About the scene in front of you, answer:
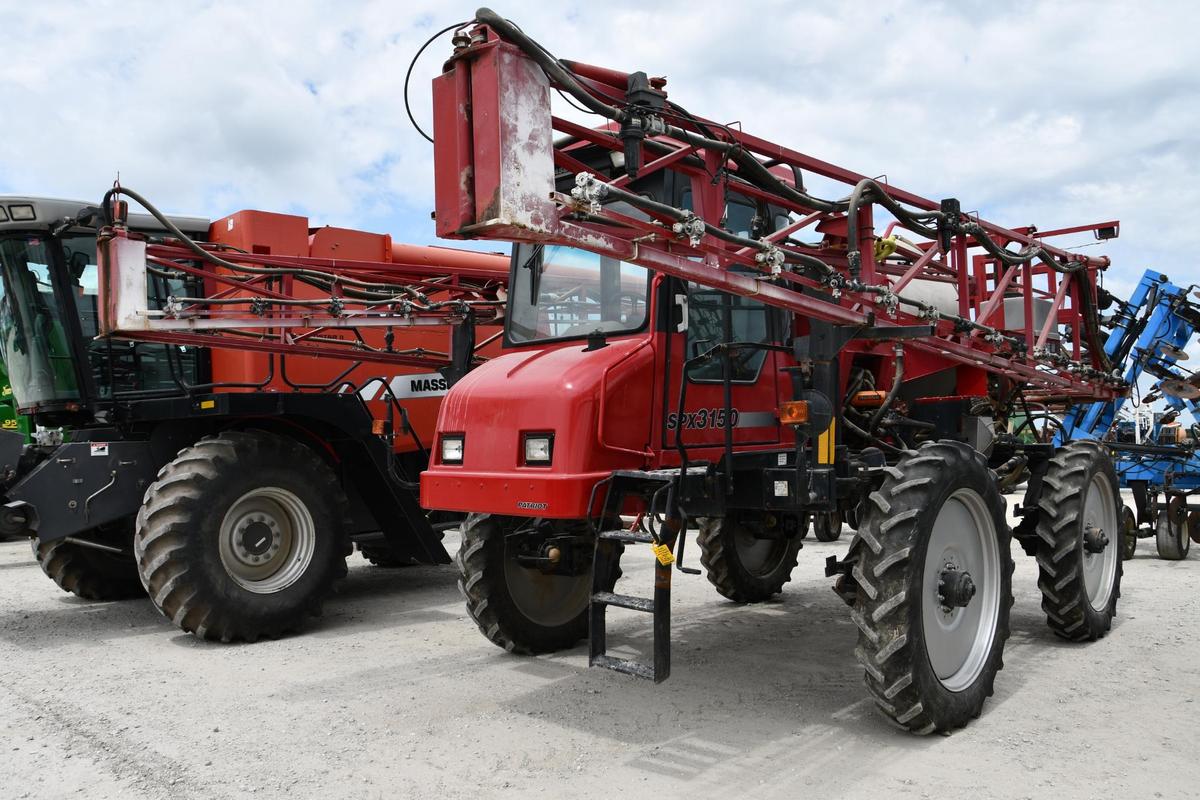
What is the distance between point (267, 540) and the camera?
7.05 meters

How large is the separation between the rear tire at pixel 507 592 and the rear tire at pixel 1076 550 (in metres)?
2.87

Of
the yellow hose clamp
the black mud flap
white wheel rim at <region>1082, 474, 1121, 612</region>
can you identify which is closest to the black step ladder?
the yellow hose clamp

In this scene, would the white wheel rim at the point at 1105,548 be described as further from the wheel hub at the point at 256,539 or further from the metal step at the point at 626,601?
the wheel hub at the point at 256,539

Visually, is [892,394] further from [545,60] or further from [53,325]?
[53,325]

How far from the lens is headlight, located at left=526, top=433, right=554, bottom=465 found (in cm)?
468

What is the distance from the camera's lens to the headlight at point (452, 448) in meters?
5.15

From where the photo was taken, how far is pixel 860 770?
13.5 ft

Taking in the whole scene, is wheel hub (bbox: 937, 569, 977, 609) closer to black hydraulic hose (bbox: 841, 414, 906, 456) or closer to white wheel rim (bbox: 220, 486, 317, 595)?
black hydraulic hose (bbox: 841, 414, 906, 456)

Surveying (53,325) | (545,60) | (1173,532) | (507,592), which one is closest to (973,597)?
(507,592)

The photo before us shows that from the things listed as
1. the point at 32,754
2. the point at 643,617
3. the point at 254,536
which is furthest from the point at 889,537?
the point at 254,536

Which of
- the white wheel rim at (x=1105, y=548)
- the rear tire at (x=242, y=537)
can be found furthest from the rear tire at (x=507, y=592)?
the white wheel rim at (x=1105, y=548)

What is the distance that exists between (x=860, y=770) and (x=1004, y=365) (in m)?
3.39

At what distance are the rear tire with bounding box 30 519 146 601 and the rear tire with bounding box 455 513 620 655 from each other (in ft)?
11.9

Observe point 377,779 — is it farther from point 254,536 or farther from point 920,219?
point 920,219
